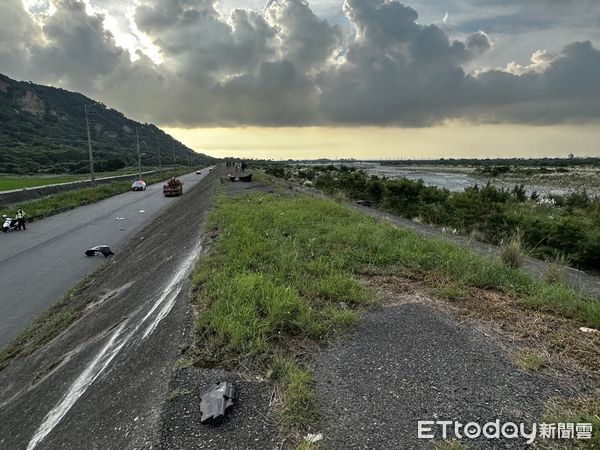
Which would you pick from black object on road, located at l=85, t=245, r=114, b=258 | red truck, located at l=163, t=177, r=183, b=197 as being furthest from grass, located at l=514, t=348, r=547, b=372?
red truck, located at l=163, t=177, r=183, b=197

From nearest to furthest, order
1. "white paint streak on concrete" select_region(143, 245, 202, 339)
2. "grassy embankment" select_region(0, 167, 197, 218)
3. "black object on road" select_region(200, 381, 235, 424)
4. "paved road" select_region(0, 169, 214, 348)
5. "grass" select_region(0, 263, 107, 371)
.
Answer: "black object on road" select_region(200, 381, 235, 424), "white paint streak on concrete" select_region(143, 245, 202, 339), "grass" select_region(0, 263, 107, 371), "paved road" select_region(0, 169, 214, 348), "grassy embankment" select_region(0, 167, 197, 218)

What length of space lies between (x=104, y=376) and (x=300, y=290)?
286cm

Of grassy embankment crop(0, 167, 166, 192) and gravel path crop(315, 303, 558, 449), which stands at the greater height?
A: gravel path crop(315, 303, 558, 449)

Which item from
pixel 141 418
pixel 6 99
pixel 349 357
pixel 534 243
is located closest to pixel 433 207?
pixel 534 243

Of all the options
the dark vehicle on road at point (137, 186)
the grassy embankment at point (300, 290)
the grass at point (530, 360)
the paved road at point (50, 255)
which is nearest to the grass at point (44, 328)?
the paved road at point (50, 255)

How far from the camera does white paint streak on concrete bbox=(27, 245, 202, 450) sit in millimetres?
4156

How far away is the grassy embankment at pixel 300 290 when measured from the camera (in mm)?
4074

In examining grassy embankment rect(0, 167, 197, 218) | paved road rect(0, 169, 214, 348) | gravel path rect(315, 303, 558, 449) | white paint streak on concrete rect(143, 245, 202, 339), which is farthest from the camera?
grassy embankment rect(0, 167, 197, 218)

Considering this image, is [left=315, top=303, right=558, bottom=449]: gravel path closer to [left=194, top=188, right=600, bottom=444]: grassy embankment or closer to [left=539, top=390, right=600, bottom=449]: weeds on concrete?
[left=539, top=390, right=600, bottom=449]: weeds on concrete

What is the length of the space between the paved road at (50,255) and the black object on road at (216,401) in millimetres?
7887

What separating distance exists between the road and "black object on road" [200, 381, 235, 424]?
1.36ft

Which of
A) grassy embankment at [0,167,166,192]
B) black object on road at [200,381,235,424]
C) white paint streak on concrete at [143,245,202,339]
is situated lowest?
grassy embankment at [0,167,166,192]

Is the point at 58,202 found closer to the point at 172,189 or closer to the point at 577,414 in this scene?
the point at 172,189

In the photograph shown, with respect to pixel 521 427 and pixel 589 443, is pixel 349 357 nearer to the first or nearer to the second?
pixel 521 427
